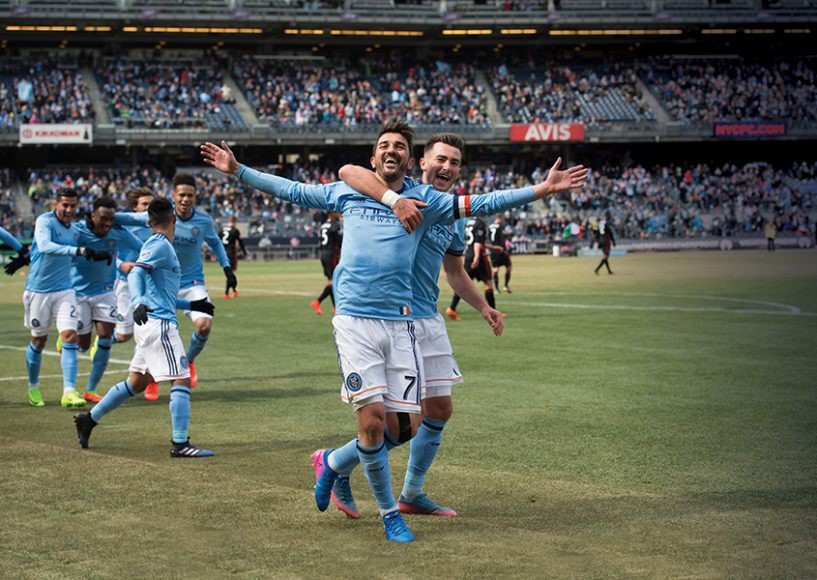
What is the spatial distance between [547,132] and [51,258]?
173ft

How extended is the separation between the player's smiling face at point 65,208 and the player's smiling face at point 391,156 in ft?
21.4

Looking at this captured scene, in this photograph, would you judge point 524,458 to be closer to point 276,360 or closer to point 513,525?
point 513,525

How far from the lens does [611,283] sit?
33.3m

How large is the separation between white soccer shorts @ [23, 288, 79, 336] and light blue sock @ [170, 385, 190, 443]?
3625 millimetres

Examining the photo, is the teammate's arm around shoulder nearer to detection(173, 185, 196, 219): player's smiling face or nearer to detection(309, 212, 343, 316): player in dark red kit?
detection(173, 185, 196, 219): player's smiling face

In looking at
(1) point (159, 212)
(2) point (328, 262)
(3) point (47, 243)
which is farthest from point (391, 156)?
(2) point (328, 262)

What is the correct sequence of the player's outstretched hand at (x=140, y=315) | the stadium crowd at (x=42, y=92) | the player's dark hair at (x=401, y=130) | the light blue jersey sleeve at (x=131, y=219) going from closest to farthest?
the player's dark hair at (x=401, y=130), the player's outstretched hand at (x=140, y=315), the light blue jersey sleeve at (x=131, y=219), the stadium crowd at (x=42, y=92)

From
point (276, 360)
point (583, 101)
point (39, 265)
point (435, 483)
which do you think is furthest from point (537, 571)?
point (583, 101)

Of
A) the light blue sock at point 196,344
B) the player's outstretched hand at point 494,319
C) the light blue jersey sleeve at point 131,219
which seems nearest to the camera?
the player's outstretched hand at point 494,319

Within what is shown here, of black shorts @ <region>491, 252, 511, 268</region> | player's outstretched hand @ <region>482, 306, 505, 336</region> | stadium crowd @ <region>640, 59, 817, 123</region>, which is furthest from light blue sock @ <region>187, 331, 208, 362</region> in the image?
stadium crowd @ <region>640, 59, 817, 123</region>

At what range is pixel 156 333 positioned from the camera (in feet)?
31.5

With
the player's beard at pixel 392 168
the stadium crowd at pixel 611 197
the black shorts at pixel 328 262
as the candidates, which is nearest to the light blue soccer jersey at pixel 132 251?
the player's beard at pixel 392 168

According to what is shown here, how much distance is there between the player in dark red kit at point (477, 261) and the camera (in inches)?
878

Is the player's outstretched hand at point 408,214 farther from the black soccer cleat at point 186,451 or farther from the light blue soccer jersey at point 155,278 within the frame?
the light blue soccer jersey at point 155,278
